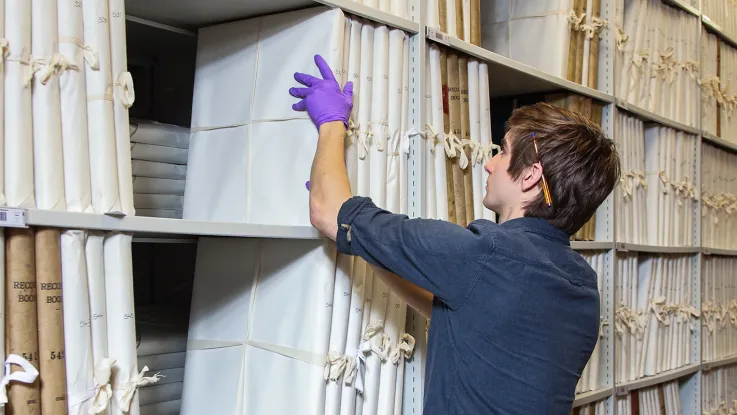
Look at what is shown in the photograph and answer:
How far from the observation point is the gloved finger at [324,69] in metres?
1.38

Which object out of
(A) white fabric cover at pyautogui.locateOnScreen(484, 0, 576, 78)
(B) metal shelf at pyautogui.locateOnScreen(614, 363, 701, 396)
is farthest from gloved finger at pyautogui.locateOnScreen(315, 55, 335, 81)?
(B) metal shelf at pyautogui.locateOnScreen(614, 363, 701, 396)

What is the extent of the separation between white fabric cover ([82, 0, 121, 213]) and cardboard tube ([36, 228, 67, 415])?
0.10 metres

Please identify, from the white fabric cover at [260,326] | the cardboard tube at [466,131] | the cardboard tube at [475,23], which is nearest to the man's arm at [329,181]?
the white fabric cover at [260,326]

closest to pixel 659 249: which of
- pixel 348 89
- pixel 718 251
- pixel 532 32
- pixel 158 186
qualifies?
pixel 718 251

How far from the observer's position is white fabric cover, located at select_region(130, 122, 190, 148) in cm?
154

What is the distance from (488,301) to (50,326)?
696mm

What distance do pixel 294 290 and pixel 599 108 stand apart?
1298mm

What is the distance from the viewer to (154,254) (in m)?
2.04

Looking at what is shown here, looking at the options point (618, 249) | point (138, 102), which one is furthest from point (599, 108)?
point (138, 102)

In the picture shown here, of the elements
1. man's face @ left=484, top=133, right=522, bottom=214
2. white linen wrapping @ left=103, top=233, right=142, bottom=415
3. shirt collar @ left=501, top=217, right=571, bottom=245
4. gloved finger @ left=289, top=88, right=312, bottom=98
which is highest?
gloved finger @ left=289, top=88, right=312, bottom=98

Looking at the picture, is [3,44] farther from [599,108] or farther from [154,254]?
[599,108]

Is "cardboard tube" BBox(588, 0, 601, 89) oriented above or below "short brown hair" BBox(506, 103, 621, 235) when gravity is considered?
above

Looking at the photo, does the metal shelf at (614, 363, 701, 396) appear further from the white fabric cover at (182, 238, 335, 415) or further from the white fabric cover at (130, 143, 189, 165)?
the white fabric cover at (130, 143, 189, 165)

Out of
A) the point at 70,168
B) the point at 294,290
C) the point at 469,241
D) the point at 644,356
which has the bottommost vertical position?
the point at 644,356
